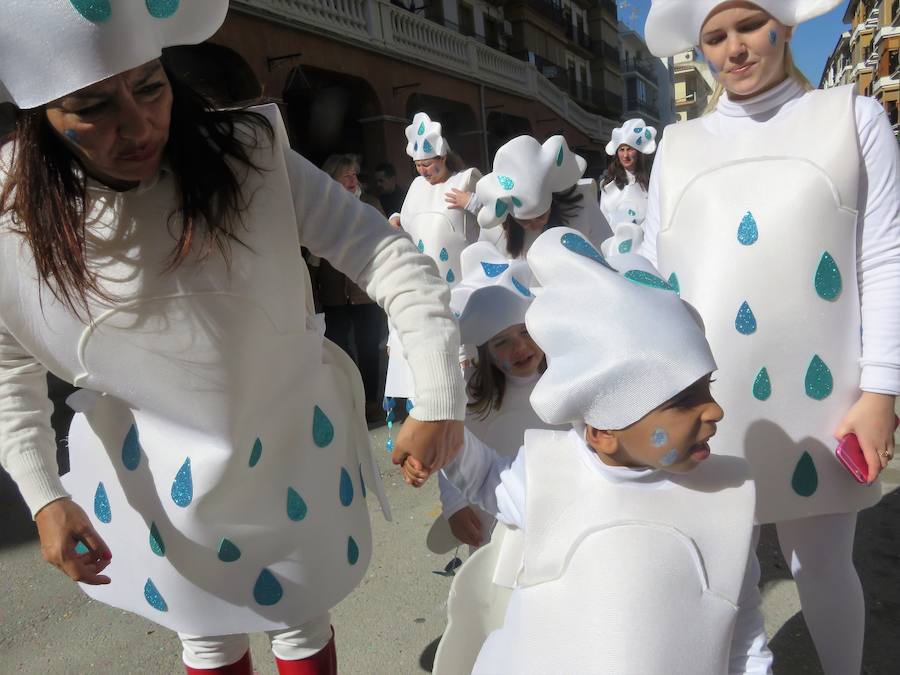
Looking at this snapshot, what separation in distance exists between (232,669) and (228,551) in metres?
0.35

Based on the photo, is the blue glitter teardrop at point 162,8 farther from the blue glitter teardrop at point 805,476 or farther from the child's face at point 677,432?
the blue glitter teardrop at point 805,476

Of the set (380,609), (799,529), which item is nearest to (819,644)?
(799,529)

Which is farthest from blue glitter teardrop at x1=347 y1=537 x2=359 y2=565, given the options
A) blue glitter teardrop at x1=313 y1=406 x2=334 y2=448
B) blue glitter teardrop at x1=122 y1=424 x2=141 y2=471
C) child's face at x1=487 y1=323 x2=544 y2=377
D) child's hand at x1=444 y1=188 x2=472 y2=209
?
child's hand at x1=444 y1=188 x2=472 y2=209

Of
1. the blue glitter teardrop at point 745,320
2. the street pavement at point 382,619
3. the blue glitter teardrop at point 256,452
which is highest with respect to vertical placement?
the blue glitter teardrop at point 745,320

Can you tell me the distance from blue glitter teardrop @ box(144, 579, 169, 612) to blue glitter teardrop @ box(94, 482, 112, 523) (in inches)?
5.9

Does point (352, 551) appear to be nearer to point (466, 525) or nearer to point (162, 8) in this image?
point (466, 525)

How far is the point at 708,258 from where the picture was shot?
59.3 inches

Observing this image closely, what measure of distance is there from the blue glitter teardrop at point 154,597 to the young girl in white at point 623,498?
552 millimetres

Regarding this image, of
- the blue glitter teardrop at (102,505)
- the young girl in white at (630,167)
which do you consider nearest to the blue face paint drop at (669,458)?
the blue glitter teardrop at (102,505)

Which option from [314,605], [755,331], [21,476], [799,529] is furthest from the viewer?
[799,529]

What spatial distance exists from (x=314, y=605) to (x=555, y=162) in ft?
6.21

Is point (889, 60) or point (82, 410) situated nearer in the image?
point (82, 410)

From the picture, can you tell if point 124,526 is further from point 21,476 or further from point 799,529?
point 799,529

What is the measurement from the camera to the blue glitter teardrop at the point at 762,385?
1462 millimetres
